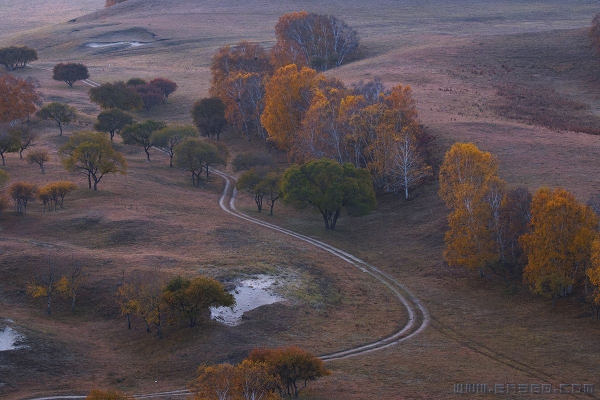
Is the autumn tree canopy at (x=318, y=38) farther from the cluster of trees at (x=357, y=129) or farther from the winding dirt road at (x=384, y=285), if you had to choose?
the winding dirt road at (x=384, y=285)

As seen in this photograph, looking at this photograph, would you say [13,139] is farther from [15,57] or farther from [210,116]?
[15,57]

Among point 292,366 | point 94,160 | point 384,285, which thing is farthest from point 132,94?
point 292,366

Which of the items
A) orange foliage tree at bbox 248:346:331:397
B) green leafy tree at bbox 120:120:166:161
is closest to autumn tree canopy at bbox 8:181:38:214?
green leafy tree at bbox 120:120:166:161

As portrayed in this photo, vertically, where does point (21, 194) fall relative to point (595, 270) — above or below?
above

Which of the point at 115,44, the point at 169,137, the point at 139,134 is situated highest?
the point at 115,44

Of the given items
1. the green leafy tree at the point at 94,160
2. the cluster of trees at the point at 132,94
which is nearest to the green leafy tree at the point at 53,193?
the green leafy tree at the point at 94,160

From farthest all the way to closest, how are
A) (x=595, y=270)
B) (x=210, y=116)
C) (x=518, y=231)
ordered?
(x=210, y=116)
(x=518, y=231)
(x=595, y=270)
